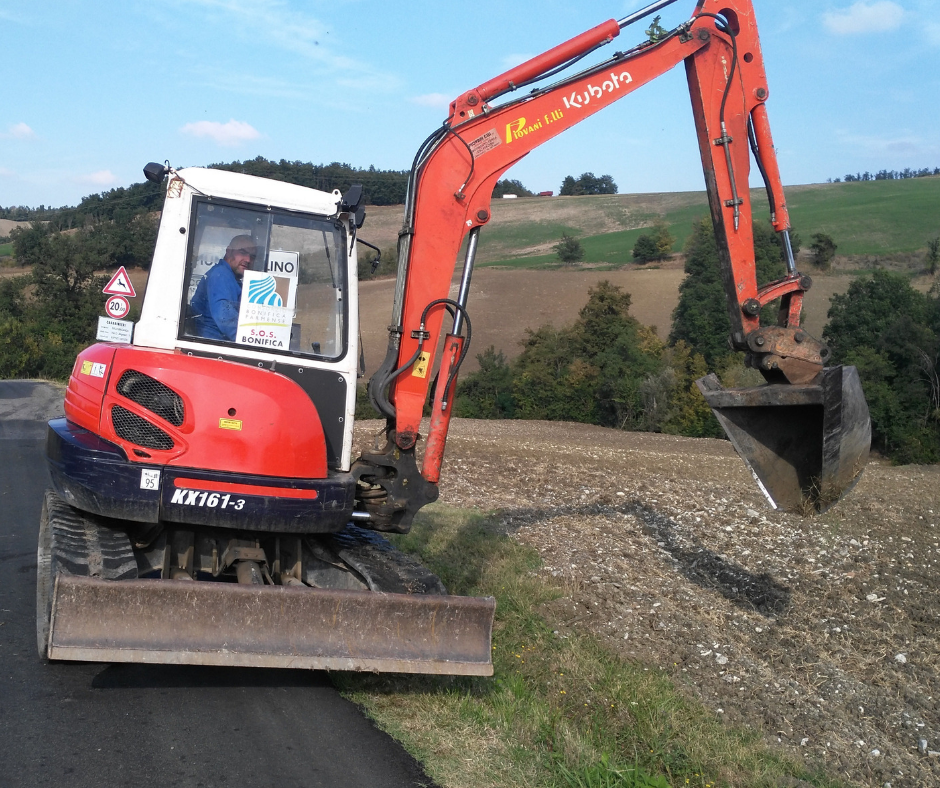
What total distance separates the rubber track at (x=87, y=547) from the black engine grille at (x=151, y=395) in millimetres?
810

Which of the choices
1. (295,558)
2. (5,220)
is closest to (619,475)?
(295,558)

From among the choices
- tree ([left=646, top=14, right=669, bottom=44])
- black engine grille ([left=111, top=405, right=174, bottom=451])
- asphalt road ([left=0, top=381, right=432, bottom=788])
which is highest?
tree ([left=646, top=14, right=669, bottom=44])

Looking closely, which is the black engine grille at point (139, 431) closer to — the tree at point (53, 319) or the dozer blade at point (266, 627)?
the dozer blade at point (266, 627)

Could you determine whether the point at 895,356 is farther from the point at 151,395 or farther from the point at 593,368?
the point at 151,395

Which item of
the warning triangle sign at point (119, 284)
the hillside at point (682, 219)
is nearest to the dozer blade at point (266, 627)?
the warning triangle sign at point (119, 284)

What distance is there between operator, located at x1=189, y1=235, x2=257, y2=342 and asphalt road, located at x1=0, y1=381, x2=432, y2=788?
2059 millimetres

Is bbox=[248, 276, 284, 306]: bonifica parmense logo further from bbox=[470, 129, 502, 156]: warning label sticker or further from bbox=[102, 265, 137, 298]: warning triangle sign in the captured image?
bbox=[102, 265, 137, 298]: warning triangle sign

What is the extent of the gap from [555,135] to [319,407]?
8.26 feet

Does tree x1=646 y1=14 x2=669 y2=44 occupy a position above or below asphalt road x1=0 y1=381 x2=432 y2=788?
above

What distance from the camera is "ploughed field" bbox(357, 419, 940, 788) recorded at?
5.55 meters

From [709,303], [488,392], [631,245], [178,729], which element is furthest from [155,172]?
[631,245]

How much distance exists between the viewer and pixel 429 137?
6.11 meters

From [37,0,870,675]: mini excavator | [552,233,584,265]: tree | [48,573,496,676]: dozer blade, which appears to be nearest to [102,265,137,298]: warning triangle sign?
[37,0,870,675]: mini excavator

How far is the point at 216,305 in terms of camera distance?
17.9 feet
